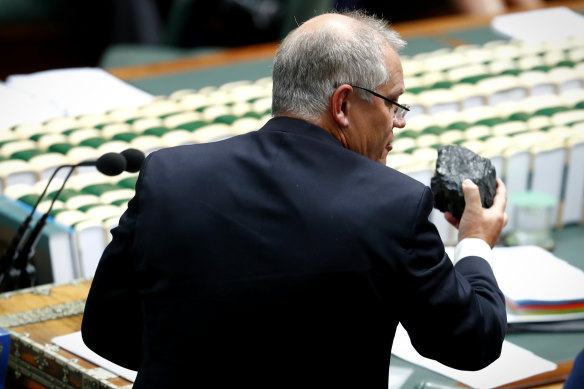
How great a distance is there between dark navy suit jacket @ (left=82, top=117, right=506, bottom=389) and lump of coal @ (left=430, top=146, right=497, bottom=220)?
35 centimetres

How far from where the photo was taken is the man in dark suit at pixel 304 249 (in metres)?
1.38

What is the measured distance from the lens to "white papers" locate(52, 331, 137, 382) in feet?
6.17

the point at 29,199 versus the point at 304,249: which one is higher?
the point at 304,249

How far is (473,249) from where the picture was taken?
1.61 metres

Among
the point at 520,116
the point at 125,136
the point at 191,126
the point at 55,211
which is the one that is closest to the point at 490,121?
the point at 520,116

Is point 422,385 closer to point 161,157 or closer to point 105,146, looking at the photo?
point 161,157

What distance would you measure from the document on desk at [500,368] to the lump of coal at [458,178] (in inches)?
12.2

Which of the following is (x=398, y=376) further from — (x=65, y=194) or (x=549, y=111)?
(x=549, y=111)

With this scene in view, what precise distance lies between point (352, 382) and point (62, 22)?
5.27 metres

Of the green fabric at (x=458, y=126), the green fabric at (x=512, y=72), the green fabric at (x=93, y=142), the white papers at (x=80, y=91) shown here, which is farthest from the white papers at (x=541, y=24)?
the green fabric at (x=93, y=142)

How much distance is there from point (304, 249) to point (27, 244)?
2.85 ft

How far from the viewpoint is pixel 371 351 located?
4.74ft

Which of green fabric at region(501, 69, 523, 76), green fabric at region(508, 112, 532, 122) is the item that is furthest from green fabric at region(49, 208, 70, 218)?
green fabric at region(501, 69, 523, 76)

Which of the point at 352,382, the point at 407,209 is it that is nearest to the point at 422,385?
the point at 352,382
